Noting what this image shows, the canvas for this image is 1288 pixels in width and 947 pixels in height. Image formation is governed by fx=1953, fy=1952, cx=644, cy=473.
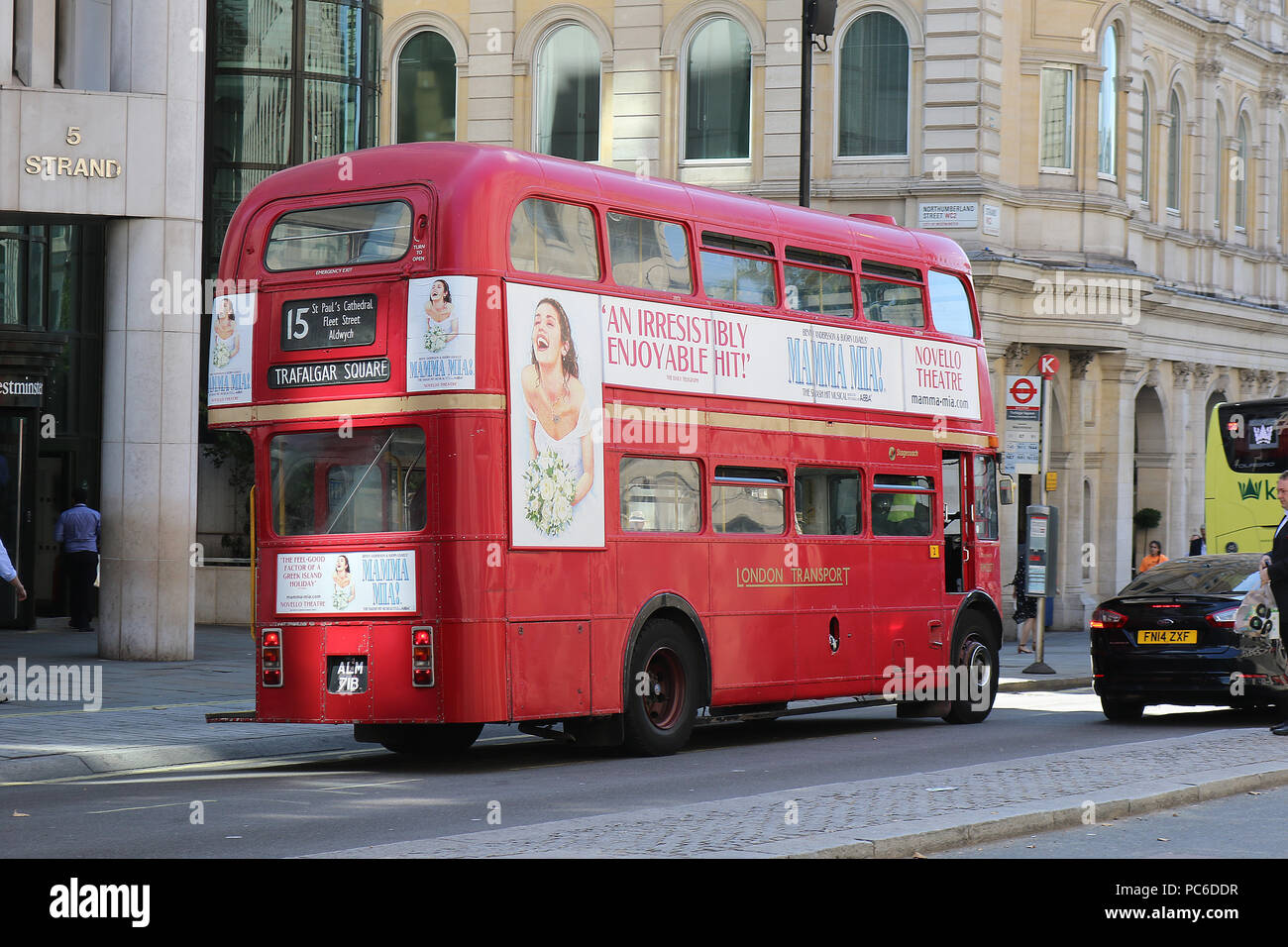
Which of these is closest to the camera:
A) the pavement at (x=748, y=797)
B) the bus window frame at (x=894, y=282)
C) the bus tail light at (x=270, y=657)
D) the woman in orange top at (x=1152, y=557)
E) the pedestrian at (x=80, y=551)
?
the pavement at (x=748, y=797)

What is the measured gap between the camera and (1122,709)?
18969 millimetres

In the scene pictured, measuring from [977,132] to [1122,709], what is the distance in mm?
17970

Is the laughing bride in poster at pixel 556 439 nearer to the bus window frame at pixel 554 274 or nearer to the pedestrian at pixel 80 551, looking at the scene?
the bus window frame at pixel 554 274

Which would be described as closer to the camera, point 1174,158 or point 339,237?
point 339,237

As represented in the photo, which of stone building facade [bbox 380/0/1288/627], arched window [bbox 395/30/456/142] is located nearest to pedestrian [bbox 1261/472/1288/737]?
stone building facade [bbox 380/0/1288/627]

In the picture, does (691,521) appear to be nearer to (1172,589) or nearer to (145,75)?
(1172,589)

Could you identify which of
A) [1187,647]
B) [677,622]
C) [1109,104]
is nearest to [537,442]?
[677,622]

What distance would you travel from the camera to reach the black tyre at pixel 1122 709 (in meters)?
18.8

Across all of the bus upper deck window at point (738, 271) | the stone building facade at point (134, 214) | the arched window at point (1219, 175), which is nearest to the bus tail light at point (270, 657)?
the bus upper deck window at point (738, 271)

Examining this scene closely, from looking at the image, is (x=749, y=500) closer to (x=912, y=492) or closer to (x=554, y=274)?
(x=912, y=492)

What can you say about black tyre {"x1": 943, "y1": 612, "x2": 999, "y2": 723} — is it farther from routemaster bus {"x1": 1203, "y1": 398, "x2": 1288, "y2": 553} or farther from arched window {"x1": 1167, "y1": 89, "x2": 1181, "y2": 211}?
arched window {"x1": 1167, "y1": 89, "x2": 1181, "y2": 211}

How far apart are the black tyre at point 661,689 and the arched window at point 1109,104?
82.8ft

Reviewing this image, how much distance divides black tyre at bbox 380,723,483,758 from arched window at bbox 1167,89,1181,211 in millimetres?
31200

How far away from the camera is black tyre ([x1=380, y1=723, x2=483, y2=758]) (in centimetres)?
1539
